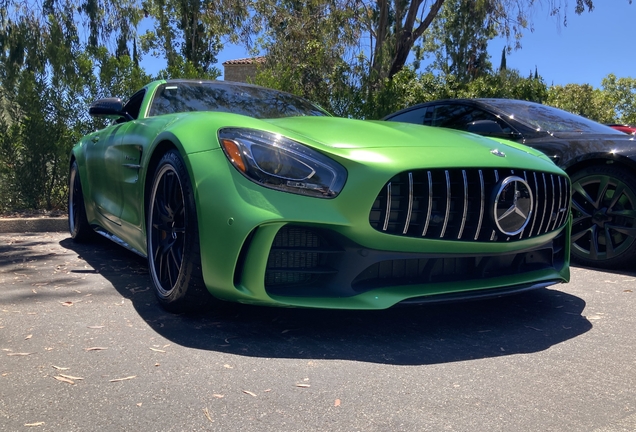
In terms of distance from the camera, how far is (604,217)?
465 centimetres

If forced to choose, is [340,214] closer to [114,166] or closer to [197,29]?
[114,166]

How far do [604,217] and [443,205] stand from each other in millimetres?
2309

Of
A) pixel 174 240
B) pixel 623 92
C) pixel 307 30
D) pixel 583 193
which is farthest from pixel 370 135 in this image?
pixel 623 92

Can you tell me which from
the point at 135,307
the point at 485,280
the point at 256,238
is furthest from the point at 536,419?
the point at 135,307

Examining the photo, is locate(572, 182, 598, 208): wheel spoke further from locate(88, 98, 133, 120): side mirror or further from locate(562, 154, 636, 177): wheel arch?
locate(88, 98, 133, 120): side mirror

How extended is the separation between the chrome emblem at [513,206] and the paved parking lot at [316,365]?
52cm

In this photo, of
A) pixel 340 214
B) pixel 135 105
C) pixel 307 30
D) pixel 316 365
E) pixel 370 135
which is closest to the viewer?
pixel 316 365

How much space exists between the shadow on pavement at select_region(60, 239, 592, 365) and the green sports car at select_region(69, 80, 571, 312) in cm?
19

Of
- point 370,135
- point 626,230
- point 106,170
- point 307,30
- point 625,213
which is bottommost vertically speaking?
point 626,230

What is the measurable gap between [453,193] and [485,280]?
495mm

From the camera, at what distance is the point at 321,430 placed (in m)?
1.99

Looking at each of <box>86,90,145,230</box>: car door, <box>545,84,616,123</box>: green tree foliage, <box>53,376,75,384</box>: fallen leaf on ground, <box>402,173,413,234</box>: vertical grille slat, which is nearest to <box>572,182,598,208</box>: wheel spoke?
<box>402,173,413,234</box>: vertical grille slat

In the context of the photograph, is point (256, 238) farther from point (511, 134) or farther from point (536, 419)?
point (511, 134)

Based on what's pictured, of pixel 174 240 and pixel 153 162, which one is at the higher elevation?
pixel 153 162
